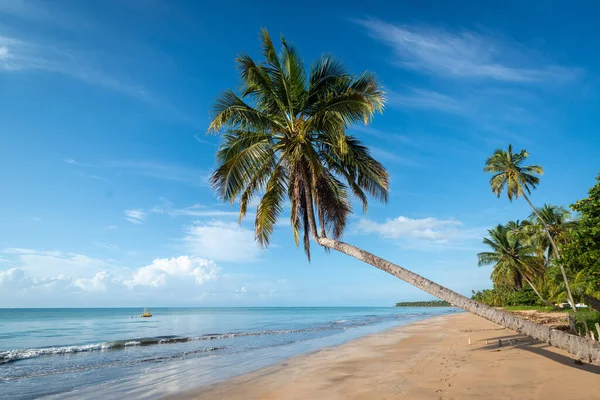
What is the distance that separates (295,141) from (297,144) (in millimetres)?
117

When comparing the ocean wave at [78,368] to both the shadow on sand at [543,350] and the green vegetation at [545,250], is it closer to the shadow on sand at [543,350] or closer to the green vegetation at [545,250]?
the shadow on sand at [543,350]

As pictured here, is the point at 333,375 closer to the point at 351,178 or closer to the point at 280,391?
the point at 280,391

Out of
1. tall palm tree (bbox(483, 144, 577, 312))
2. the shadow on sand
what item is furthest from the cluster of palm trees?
the shadow on sand

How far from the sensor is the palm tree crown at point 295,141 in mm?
9070

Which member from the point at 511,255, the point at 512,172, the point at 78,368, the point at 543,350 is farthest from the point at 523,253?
the point at 78,368

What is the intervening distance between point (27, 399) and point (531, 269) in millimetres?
44898

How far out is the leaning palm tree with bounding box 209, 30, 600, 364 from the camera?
9.02m

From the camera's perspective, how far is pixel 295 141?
902cm

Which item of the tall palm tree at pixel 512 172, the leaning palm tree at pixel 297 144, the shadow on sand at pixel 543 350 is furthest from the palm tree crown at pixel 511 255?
the leaning palm tree at pixel 297 144

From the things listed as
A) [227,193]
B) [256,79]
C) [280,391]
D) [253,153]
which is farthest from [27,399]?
[256,79]

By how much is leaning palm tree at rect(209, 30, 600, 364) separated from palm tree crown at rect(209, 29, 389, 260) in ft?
0.09

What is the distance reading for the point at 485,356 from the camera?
479 inches

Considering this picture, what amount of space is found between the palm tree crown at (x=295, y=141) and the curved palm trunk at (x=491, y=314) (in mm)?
1900

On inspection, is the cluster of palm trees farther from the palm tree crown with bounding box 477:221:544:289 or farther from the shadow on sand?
the shadow on sand
